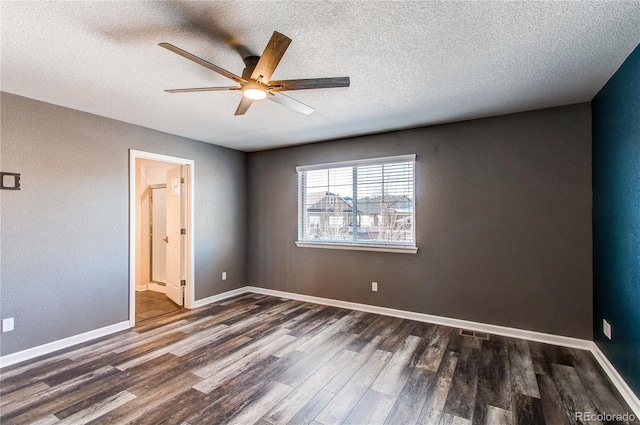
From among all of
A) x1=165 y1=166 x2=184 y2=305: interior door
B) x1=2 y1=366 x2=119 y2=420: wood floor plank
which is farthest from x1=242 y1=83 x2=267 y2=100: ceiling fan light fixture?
x1=165 y1=166 x2=184 y2=305: interior door

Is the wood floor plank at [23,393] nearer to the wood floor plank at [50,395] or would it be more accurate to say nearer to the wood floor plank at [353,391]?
the wood floor plank at [50,395]

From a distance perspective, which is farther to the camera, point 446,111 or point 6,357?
point 446,111

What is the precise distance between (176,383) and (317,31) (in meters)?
2.84

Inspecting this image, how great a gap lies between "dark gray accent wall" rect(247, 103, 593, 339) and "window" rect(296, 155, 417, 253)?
141 mm

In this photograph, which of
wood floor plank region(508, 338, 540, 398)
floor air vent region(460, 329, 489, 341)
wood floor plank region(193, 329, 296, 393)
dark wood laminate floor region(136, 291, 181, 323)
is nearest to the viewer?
wood floor plank region(508, 338, 540, 398)

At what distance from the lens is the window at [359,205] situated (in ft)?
13.4

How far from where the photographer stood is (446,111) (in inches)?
132

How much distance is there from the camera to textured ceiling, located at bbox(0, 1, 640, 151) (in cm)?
173

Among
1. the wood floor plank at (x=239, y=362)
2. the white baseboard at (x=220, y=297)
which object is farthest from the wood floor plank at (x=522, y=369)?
the white baseboard at (x=220, y=297)

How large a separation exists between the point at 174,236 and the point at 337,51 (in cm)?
385

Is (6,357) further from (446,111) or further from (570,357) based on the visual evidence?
(570,357)

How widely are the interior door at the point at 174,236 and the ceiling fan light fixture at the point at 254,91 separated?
2905mm

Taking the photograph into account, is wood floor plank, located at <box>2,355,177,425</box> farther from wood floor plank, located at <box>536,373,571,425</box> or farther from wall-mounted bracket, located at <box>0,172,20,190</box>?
wood floor plank, located at <box>536,373,571,425</box>

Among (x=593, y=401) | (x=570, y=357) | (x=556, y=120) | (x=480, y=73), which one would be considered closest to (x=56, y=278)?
(x=480, y=73)
